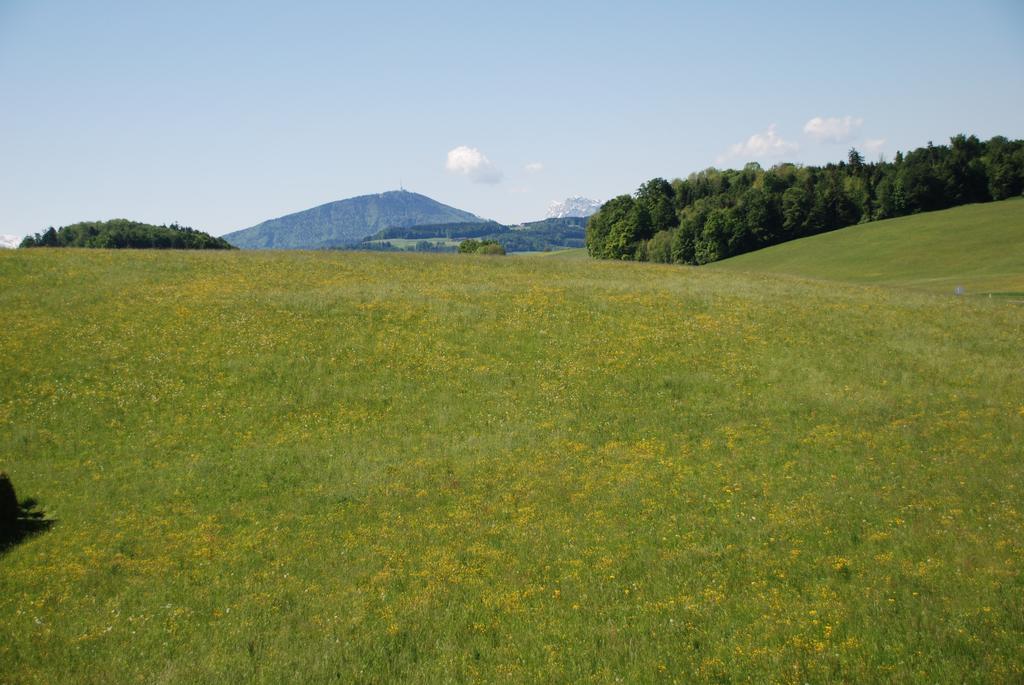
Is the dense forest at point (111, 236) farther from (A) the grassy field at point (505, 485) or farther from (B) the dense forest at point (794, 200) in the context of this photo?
(B) the dense forest at point (794, 200)

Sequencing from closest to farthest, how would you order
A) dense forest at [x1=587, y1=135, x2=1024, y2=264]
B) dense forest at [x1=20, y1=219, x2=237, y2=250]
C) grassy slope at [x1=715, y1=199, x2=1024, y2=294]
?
grassy slope at [x1=715, y1=199, x2=1024, y2=294] → dense forest at [x1=20, y1=219, x2=237, y2=250] → dense forest at [x1=587, y1=135, x2=1024, y2=264]

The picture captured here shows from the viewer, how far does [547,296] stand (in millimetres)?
44125

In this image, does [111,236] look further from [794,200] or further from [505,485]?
[794,200]

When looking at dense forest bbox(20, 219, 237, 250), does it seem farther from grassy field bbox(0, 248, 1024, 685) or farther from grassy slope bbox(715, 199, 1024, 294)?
grassy slope bbox(715, 199, 1024, 294)

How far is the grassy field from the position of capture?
14.1 m

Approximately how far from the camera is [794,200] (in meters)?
128

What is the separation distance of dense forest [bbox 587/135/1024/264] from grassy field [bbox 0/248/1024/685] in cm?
8967

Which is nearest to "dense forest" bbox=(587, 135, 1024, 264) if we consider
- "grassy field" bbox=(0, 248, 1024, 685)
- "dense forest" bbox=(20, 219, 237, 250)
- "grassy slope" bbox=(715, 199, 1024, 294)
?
"grassy slope" bbox=(715, 199, 1024, 294)

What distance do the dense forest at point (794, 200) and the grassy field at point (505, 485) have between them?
3530 inches

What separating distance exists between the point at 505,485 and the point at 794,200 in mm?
121825

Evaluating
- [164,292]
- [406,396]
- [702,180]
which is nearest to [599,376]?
[406,396]

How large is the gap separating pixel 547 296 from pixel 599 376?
1318 centimetres

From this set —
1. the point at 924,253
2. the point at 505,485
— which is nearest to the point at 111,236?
the point at 505,485

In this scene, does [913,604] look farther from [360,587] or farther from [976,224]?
[976,224]
